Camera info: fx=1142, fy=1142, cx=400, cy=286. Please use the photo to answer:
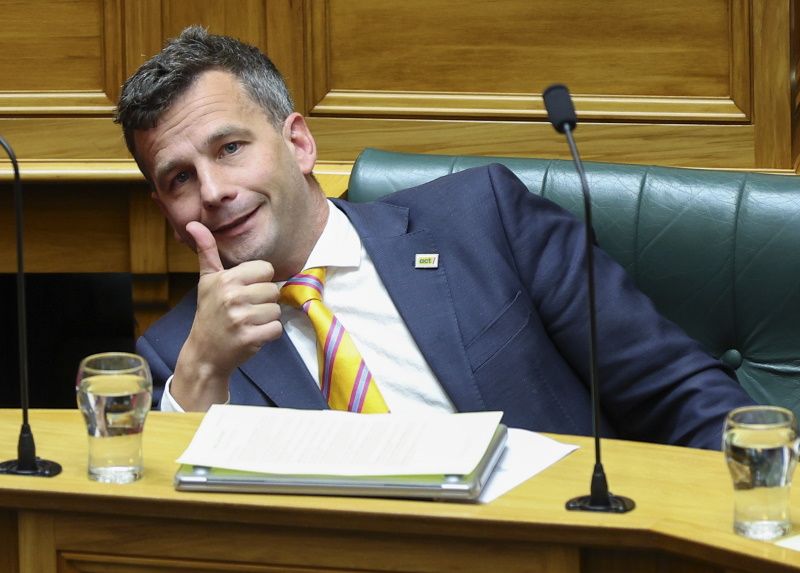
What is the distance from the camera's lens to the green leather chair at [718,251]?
1.84 meters

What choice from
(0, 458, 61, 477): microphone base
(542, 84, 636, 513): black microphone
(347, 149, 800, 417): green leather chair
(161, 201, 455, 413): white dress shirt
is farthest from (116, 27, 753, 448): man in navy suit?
(542, 84, 636, 513): black microphone

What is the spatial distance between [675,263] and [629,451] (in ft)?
2.52

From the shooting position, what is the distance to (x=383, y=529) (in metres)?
1.01

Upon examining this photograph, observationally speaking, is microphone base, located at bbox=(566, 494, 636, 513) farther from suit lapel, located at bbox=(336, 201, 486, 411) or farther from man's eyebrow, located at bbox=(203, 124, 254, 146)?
man's eyebrow, located at bbox=(203, 124, 254, 146)

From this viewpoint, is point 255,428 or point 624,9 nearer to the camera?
point 255,428

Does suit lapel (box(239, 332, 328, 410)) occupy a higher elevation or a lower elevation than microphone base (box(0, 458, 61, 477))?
lower

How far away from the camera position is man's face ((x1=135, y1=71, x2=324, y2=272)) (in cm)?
182

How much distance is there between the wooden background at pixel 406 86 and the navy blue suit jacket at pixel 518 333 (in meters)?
0.56

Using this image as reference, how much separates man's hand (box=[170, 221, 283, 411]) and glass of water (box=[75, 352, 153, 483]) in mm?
440

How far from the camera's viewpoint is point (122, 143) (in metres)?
2.55

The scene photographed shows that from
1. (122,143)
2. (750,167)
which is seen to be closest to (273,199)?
(122,143)

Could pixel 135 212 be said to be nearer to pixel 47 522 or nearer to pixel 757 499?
pixel 47 522

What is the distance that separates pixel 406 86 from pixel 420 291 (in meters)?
0.80

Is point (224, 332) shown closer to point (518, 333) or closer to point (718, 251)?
point (518, 333)
